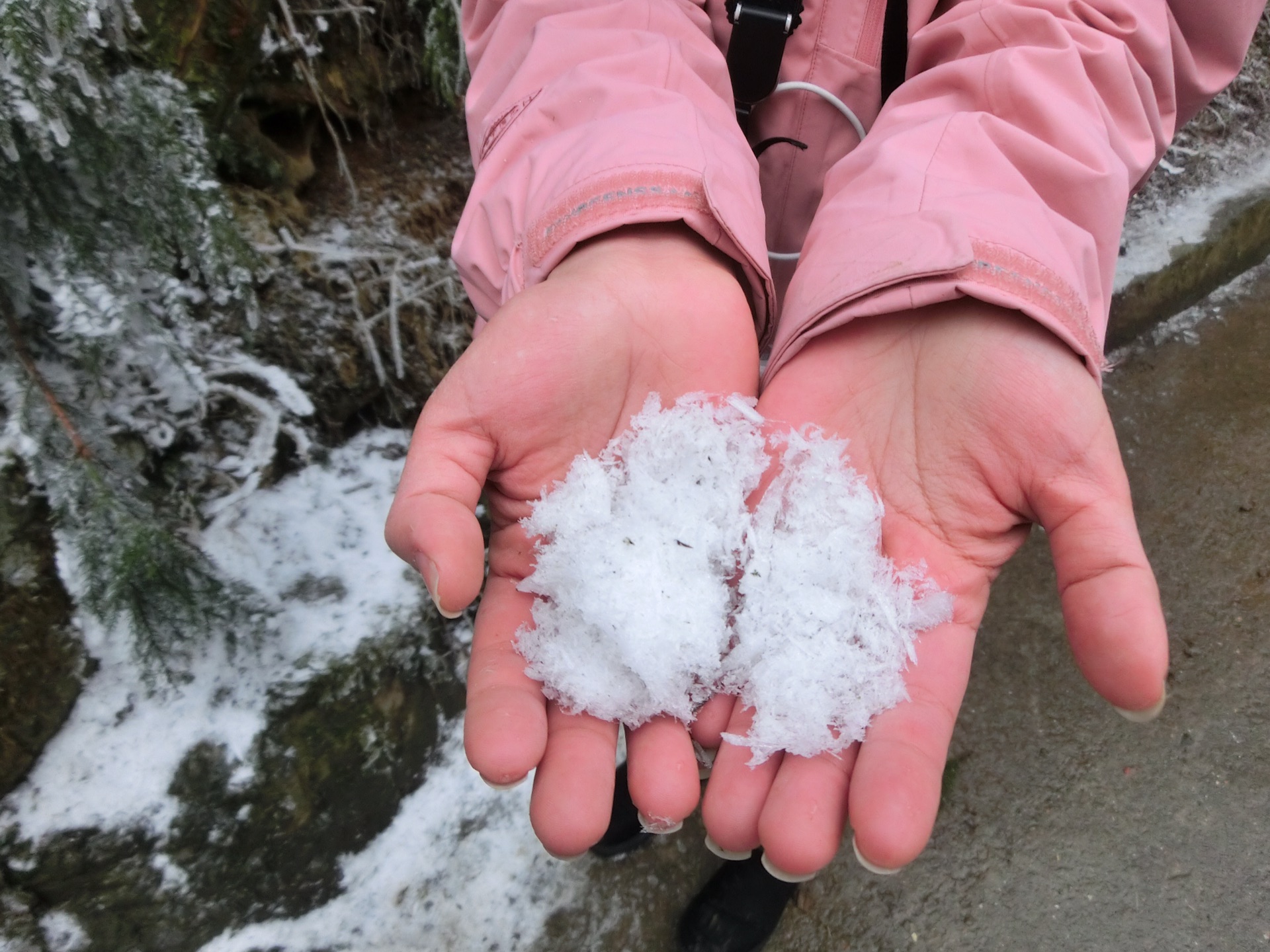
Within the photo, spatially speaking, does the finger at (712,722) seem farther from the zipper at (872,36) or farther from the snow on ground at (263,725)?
the zipper at (872,36)

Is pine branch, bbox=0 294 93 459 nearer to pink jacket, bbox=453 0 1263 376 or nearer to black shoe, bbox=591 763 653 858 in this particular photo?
pink jacket, bbox=453 0 1263 376

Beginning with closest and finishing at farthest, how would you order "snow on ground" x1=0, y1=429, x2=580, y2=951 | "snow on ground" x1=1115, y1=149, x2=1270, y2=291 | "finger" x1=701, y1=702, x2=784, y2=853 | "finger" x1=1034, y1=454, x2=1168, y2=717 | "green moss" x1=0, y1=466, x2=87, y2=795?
1. "finger" x1=1034, y1=454, x2=1168, y2=717
2. "finger" x1=701, y1=702, x2=784, y2=853
3. "green moss" x1=0, y1=466, x2=87, y2=795
4. "snow on ground" x1=0, y1=429, x2=580, y2=951
5. "snow on ground" x1=1115, y1=149, x2=1270, y2=291

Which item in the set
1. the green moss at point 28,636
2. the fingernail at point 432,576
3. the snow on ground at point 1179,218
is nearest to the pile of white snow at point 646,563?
the fingernail at point 432,576

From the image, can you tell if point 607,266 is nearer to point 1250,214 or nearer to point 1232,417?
point 1232,417

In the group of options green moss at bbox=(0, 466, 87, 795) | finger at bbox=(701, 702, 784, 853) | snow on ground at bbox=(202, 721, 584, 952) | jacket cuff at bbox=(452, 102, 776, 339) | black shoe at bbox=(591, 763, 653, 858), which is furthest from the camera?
black shoe at bbox=(591, 763, 653, 858)

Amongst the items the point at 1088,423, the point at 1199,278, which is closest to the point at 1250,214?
the point at 1199,278

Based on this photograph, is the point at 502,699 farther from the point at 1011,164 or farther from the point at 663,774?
the point at 1011,164

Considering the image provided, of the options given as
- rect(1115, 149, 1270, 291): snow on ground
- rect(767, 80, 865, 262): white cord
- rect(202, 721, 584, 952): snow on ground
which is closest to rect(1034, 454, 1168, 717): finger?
rect(767, 80, 865, 262): white cord
